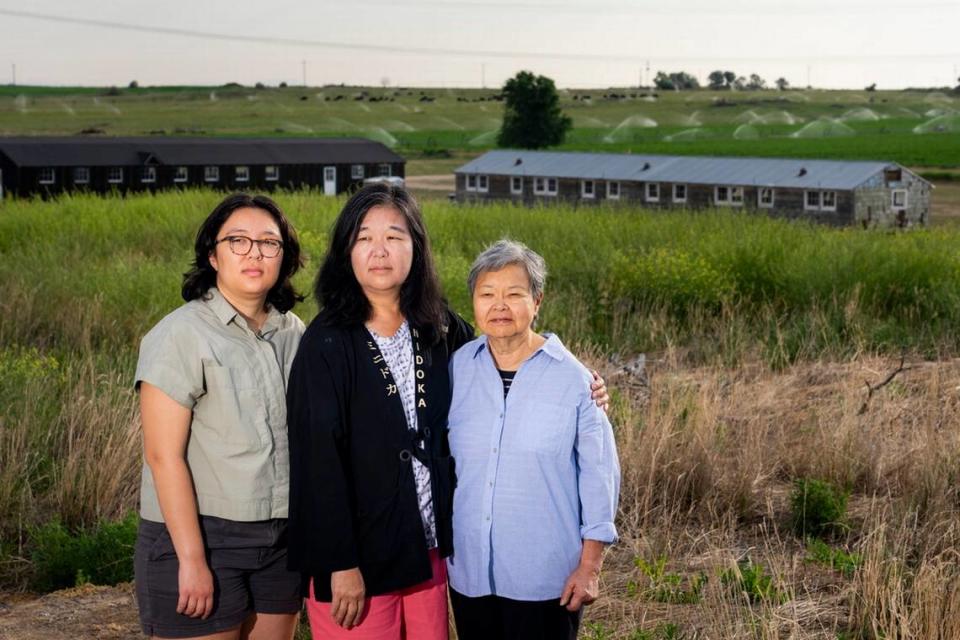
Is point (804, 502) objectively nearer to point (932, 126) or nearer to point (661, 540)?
point (661, 540)

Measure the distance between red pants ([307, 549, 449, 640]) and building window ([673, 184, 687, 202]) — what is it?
39.0 m

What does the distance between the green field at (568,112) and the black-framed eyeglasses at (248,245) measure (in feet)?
206

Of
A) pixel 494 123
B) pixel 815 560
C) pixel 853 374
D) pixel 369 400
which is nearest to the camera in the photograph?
pixel 369 400

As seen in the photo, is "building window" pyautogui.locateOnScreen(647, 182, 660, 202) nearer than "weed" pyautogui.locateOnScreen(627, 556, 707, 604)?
No

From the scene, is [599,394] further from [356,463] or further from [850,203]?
[850,203]

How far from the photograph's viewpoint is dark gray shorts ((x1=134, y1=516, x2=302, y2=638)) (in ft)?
11.2

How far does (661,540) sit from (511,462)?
2932 millimetres

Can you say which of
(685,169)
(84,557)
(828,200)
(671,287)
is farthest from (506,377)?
(685,169)

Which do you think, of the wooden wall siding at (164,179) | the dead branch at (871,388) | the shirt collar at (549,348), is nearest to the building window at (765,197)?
the wooden wall siding at (164,179)

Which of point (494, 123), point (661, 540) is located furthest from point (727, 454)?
point (494, 123)

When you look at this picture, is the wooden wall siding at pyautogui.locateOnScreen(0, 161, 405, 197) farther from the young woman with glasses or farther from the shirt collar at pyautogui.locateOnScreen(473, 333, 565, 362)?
the shirt collar at pyautogui.locateOnScreen(473, 333, 565, 362)

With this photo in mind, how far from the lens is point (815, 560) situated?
5961 mm

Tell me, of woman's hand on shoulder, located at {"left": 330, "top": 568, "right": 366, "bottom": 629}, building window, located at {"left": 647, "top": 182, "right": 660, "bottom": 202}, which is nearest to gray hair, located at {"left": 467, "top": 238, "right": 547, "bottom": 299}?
woman's hand on shoulder, located at {"left": 330, "top": 568, "right": 366, "bottom": 629}

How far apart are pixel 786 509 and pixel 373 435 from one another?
13.5 ft
